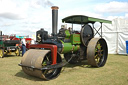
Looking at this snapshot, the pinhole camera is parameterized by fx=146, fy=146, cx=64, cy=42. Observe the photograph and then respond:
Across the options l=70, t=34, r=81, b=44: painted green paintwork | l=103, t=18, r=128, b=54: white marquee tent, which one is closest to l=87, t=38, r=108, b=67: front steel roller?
l=70, t=34, r=81, b=44: painted green paintwork

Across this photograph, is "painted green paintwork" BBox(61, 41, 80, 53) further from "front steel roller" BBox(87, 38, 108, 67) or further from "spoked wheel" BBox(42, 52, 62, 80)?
"spoked wheel" BBox(42, 52, 62, 80)

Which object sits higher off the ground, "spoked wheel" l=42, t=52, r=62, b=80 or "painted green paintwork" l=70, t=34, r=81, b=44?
"painted green paintwork" l=70, t=34, r=81, b=44

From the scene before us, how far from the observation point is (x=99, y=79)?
4.17 meters

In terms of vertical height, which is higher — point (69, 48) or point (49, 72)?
point (69, 48)

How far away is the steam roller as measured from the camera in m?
3.95

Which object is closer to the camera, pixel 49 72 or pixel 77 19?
pixel 49 72

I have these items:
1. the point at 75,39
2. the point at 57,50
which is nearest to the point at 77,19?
the point at 75,39

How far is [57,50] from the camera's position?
4.77 m

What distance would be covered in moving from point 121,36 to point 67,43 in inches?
278

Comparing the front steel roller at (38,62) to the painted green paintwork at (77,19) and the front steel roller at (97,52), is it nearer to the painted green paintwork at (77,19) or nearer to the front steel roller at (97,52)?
the front steel roller at (97,52)

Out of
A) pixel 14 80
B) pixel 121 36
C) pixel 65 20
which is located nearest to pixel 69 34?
pixel 65 20

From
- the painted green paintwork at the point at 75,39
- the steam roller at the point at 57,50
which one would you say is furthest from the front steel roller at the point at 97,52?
the painted green paintwork at the point at 75,39

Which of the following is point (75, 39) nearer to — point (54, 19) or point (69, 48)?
point (69, 48)

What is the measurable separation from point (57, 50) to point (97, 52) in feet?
6.95
